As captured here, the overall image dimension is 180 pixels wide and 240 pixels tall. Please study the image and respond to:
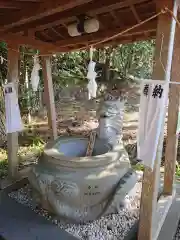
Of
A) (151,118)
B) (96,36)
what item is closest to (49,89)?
(96,36)

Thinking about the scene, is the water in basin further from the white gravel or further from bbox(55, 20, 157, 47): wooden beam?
bbox(55, 20, 157, 47): wooden beam

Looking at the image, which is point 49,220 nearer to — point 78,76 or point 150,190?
point 150,190

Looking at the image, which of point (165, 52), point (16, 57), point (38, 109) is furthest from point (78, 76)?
point (165, 52)

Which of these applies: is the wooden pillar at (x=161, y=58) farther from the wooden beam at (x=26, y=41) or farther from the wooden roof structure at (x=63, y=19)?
the wooden beam at (x=26, y=41)

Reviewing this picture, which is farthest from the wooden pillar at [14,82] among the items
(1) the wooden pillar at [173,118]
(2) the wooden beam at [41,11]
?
(1) the wooden pillar at [173,118]

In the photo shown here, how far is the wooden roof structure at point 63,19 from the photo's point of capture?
263cm

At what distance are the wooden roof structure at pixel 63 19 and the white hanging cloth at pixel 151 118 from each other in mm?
1049

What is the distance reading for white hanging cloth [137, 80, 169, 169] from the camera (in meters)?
2.03

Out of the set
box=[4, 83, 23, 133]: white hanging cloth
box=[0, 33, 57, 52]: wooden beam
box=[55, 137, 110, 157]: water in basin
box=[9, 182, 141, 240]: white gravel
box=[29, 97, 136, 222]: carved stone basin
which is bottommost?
box=[9, 182, 141, 240]: white gravel

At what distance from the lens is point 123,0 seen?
99.4 inches

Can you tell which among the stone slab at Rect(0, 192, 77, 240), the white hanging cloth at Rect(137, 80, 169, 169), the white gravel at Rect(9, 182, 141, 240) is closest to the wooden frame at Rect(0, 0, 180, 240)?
the white hanging cloth at Rect(137, 80, 169, 169)

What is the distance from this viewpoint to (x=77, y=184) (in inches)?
112

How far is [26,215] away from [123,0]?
9.44 ft

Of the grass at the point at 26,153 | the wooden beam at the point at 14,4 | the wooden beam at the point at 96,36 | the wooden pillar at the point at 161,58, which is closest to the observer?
the wooden pillar at the point at 161,58
